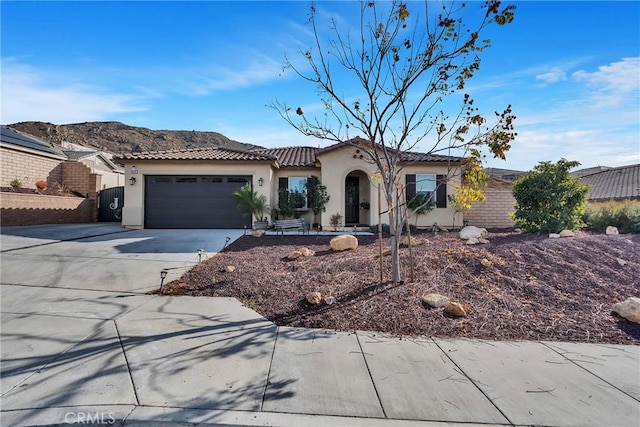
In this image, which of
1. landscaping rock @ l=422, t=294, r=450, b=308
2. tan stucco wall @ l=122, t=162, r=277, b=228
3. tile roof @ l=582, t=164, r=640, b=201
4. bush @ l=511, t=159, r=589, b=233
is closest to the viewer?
landscaping rock @ l=422, t=294, r=450, b=308

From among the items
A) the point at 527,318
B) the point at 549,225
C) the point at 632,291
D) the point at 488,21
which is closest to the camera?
the point at 527,318

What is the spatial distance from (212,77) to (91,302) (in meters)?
7.78

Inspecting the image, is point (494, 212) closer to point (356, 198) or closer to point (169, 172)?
point (356, 198)

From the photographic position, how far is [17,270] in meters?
7.03

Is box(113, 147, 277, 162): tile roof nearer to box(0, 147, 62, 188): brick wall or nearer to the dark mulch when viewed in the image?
box(0, 147, 62, 188): brick wall

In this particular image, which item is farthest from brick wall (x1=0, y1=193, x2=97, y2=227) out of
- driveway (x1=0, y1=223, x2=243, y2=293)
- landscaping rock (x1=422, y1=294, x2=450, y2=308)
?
landscaping rock (x1=422, y1=294, x2=450, y2=308)

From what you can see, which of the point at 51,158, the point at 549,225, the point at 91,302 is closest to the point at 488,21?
the point at 549,225

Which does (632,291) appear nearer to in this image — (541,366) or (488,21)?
(541,366)

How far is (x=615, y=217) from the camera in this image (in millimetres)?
10766

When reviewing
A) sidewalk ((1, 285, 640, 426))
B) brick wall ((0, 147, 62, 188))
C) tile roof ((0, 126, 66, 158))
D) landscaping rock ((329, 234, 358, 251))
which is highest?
tile roof ((0, 126, 66, 158))

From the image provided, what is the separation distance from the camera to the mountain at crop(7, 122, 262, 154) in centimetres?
3912

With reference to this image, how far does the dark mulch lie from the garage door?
7.29m

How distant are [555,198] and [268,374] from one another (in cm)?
1052

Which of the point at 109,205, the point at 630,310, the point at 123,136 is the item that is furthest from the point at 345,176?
→ the point at 123,136
